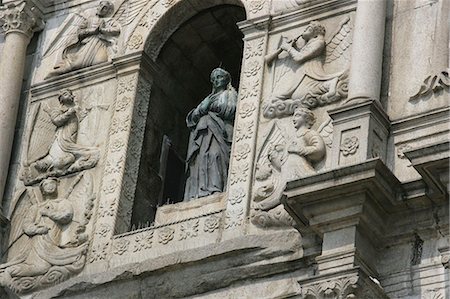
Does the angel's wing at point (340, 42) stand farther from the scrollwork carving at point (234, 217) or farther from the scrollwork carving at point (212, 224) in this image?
the scrollwork carving at point (212, 224)

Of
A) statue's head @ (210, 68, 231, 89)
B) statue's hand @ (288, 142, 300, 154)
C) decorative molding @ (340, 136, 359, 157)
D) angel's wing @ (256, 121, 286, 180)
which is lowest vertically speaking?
decorative molding @ (340, 136, 359, 157)

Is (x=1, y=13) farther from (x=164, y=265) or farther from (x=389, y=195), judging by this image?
(x=389, y=195)

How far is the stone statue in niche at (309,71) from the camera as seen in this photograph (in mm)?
16031

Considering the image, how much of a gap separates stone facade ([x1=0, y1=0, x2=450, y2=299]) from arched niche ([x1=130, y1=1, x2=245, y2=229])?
0.02m

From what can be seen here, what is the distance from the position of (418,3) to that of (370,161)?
2.02 m

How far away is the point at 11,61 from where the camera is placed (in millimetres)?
17891

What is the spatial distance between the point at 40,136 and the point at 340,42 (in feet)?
10.1

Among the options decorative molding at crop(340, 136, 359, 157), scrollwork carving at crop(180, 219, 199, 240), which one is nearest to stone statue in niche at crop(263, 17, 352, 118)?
decorative molding at crop(340, 136, 359, 157)

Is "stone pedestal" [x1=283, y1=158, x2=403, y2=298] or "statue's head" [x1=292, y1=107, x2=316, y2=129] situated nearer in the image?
"stone pedestal" [x1=283, y1=158, x2=403, y2=298]

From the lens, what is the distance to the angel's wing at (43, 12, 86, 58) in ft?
→ 59.5

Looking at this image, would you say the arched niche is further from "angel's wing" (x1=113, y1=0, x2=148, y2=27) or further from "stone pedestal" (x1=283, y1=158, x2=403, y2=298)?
"stone pedestal" (x1=283, y1=158, x2=403, y2=298)

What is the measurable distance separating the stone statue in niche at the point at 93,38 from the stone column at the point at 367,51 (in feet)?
8.68

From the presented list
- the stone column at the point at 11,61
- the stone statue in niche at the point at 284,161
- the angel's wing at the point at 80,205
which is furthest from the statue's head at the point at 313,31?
the stone column at the point at 11,61

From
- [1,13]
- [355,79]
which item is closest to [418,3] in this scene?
[355,79]
